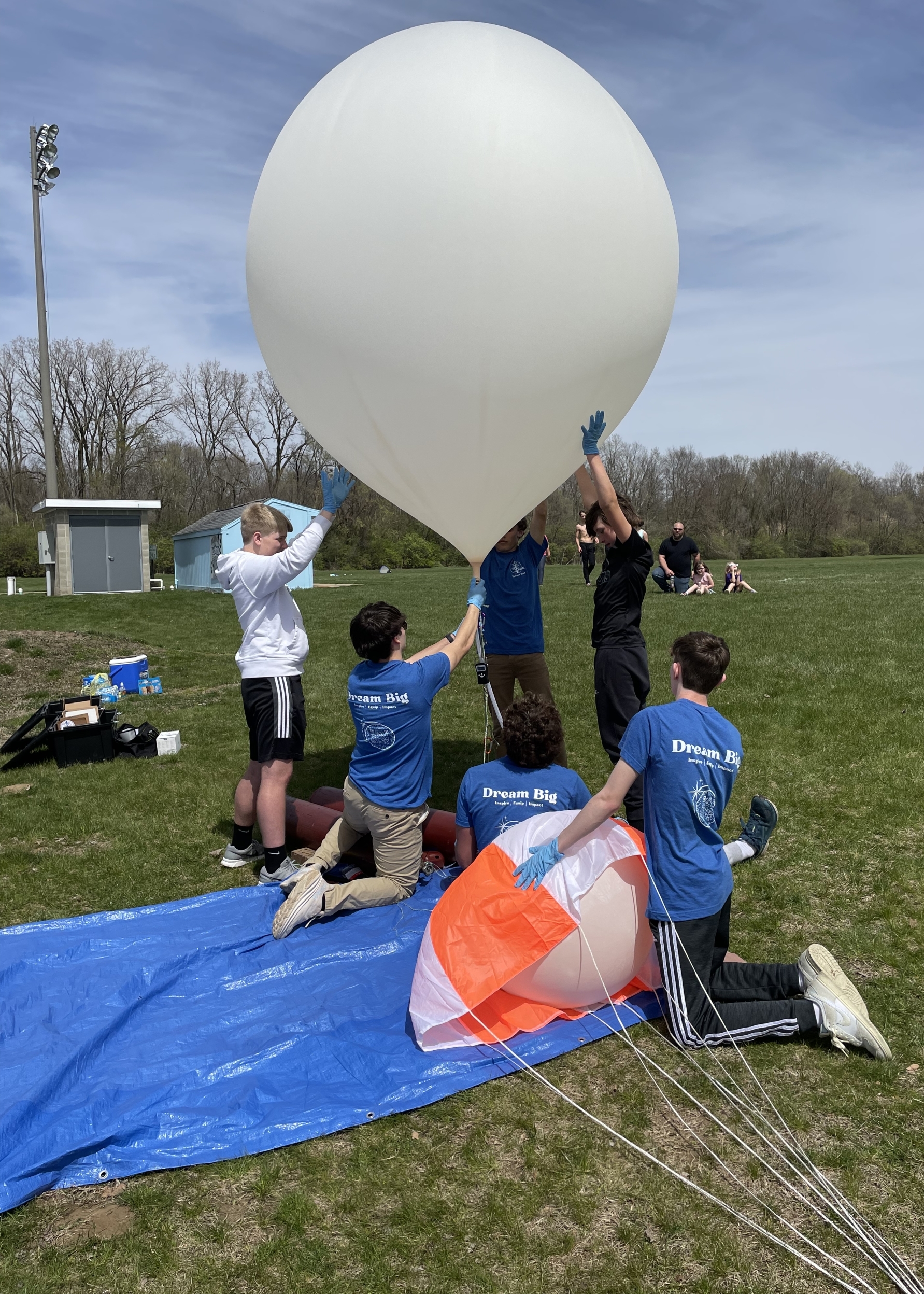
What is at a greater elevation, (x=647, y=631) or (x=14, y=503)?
(x=14, y=503)

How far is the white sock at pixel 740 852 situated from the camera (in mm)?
4945

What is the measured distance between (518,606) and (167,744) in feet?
12.7

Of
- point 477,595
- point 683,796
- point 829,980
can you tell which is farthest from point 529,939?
point 477,595

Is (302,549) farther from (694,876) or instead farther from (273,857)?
(694,876)

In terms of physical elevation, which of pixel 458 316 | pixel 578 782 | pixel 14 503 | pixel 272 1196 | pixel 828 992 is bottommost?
pixel 272 1196

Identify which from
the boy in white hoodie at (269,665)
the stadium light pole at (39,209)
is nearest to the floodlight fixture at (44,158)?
the stadium light pole at (39,209)

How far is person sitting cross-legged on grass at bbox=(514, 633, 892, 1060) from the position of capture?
326cm

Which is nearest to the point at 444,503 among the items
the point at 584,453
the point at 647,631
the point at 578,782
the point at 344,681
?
the point at 584,453

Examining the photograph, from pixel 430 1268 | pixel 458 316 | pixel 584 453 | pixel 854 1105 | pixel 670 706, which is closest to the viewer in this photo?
pixel 430 1268

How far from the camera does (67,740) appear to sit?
Answer: 24.8 feet

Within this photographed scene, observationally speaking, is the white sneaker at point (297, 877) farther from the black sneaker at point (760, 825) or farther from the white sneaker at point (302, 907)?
the black sneaker at point (760, 825)

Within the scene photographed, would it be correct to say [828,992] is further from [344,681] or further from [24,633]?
[24,633]

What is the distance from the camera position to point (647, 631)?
1347 cm

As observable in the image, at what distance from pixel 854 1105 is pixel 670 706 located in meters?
1.48
